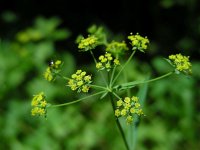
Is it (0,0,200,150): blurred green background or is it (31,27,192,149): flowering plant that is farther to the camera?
(0,0,200,150): blurred green background

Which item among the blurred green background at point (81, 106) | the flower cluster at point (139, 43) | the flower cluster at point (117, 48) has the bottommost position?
the flower cluster at point (139, 43)

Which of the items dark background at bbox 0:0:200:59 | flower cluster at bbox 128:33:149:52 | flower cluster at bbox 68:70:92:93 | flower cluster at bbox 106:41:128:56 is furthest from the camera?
dark background at bbox 0:0:200:59

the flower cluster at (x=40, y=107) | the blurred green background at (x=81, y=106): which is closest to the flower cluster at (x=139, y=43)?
the flower cluster at (x=40, y=107)

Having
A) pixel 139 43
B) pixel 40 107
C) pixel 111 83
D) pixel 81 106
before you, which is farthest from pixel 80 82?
pixel 81 106

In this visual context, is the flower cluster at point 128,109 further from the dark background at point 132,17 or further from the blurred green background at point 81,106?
the dark background at point 132,17

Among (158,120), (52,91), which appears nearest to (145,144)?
(158,120)

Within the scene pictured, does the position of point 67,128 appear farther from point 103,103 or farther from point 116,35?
point 116,35

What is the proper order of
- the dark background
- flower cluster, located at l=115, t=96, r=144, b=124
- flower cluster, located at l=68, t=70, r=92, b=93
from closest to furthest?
1. flower cluster, located at l=115, t=96, r=144, b=124
2. flower cluster, located at l=68, t=70, r=92, b=93
3. the dark background

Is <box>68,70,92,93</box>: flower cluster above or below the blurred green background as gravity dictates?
below

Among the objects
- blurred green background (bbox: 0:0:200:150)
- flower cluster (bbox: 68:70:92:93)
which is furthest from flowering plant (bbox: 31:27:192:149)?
blurred green background (bbox: 0:0:200:150)

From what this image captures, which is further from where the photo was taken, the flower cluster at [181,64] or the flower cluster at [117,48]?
the flower cluster at [117,48]

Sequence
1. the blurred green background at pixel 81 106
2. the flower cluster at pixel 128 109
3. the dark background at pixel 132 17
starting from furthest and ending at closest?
the dark background at pixel 132 17
the blurred green background at pixel 81 106
the flower cluster at pixel 128 109

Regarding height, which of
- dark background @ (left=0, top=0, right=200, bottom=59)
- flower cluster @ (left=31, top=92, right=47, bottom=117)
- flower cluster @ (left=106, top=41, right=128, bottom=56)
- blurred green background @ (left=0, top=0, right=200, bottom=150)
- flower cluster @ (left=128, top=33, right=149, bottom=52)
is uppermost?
dark background @ (left=0, top=0, right=200, bottom=59)

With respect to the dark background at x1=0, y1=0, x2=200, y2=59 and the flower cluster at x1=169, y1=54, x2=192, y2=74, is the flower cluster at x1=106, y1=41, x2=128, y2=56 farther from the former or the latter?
the dark background at x1=0, y1=0, x2=200, y2=59
